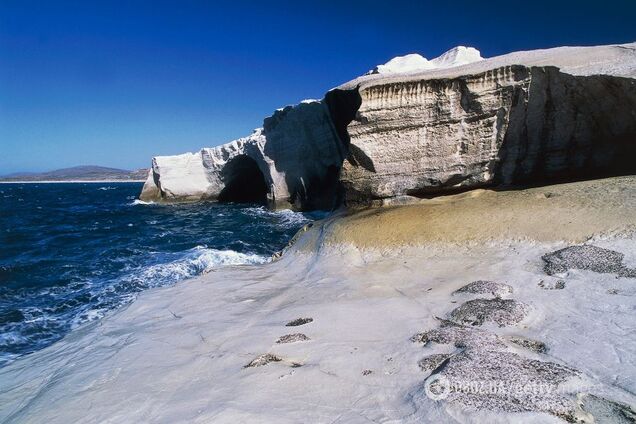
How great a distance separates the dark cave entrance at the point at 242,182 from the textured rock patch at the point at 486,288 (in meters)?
28.2

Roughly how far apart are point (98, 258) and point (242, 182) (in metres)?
23.5

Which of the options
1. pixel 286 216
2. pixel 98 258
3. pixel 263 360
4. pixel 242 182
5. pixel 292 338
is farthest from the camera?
pixel 242 182

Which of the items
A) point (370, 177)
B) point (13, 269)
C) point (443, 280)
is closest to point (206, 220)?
point (13, 269)

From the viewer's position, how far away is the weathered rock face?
9.26 meters

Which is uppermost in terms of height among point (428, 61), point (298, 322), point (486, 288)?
point (428, 61)

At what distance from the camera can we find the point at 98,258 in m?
14.1

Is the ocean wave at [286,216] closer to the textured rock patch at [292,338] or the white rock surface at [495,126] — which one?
the white rock surface at [495,126]

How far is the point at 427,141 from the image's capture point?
10.4 metres

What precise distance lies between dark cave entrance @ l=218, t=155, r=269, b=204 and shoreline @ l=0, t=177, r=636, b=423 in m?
25.4

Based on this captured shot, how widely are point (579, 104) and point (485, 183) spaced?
2.60 metres

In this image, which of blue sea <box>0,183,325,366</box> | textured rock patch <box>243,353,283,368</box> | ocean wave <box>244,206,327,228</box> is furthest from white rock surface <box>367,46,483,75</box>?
textured rock patch <box>243,353,283,368</box>

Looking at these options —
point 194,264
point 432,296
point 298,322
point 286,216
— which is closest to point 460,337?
point 432,296

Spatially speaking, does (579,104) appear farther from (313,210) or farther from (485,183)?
(313,210)

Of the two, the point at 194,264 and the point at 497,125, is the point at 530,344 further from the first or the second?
the point at 194,264
